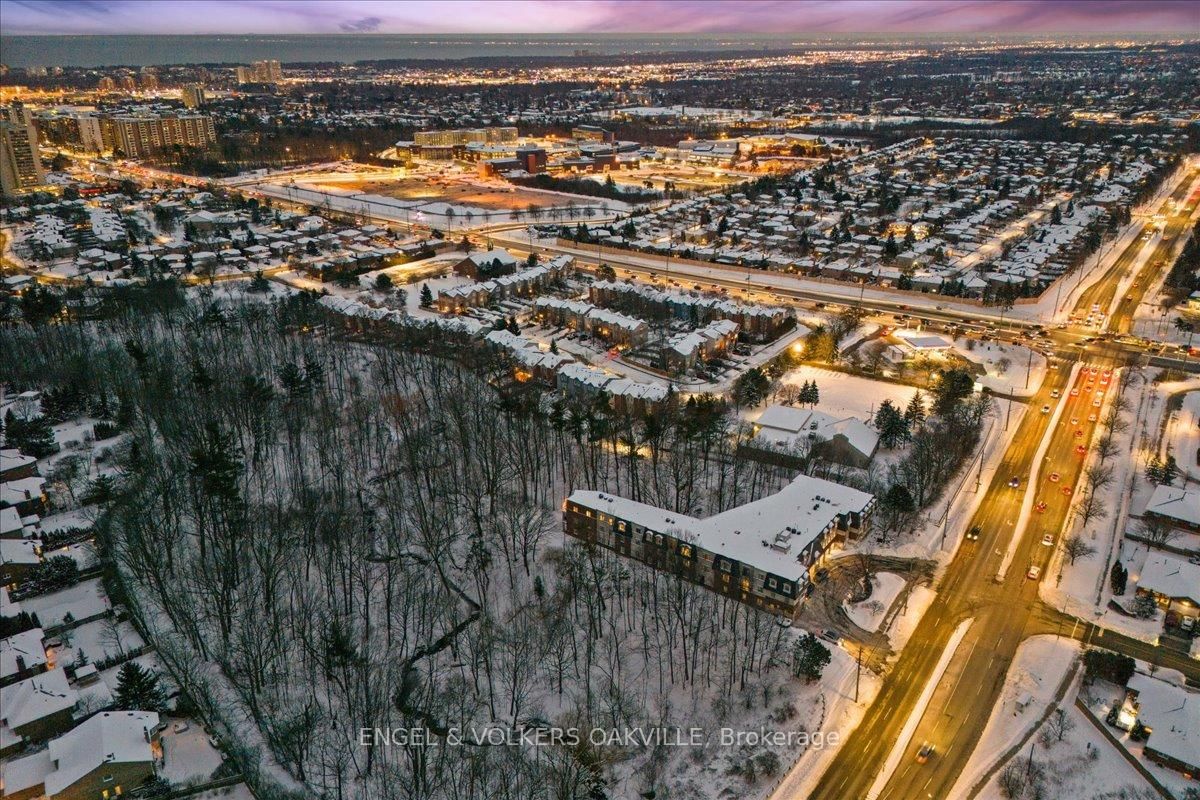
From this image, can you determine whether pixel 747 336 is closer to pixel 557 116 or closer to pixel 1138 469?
pixel 1138 469

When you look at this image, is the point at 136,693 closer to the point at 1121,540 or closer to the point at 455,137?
the point at 1121,540

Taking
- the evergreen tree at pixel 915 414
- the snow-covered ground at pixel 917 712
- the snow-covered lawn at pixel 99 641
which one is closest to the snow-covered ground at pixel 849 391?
the evergreen tree at pixel 915 414

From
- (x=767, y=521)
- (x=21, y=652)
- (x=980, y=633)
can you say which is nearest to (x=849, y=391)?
(x=767, y=521)

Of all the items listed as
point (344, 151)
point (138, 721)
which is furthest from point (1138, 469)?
point (344, 151)

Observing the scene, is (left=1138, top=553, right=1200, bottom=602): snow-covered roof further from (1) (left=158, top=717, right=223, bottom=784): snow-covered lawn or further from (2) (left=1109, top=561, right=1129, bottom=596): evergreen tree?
(1) (left=158, top=717, right=223, bottom=784): snow-covered lawn

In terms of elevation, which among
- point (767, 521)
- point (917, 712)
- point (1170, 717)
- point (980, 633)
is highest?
point (767, 521)

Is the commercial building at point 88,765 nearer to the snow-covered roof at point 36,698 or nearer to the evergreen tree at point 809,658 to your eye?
the snow-covered roof at point 36,698

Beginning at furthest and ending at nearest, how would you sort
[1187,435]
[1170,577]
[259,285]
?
[259,285], [1187,435], [1170,577]

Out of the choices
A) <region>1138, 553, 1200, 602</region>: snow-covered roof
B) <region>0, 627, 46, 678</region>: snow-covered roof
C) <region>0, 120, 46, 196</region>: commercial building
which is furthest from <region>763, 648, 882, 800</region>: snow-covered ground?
<region>0, 120, 46, 196</region>: commercial building
